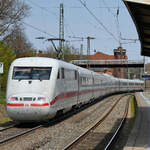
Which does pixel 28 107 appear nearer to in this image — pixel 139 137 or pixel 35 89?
pixel 35 89

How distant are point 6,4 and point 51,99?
70.5ft

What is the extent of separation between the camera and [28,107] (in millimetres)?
12938

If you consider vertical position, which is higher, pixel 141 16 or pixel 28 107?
pixel 141 16

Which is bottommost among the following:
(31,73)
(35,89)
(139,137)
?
(139,137)

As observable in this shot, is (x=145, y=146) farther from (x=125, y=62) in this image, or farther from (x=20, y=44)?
(x=125, y=62)

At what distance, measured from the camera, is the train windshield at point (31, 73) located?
44.9 ft

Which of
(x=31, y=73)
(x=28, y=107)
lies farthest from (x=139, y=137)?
(x=31, y=73)

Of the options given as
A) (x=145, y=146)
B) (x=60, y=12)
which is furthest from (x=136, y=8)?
(x=60, y=12)

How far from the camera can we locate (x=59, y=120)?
53.6 ft

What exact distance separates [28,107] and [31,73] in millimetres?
1586

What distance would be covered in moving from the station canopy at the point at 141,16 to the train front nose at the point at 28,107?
4554 millimetres

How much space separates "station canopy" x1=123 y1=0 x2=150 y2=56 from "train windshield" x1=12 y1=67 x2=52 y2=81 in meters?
4.13

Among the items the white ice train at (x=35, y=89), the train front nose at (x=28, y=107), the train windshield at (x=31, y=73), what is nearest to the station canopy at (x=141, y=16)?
the white ice train at (x=35, y=89)

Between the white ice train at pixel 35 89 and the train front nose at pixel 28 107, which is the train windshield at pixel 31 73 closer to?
the white ice train at pixel 35 89
